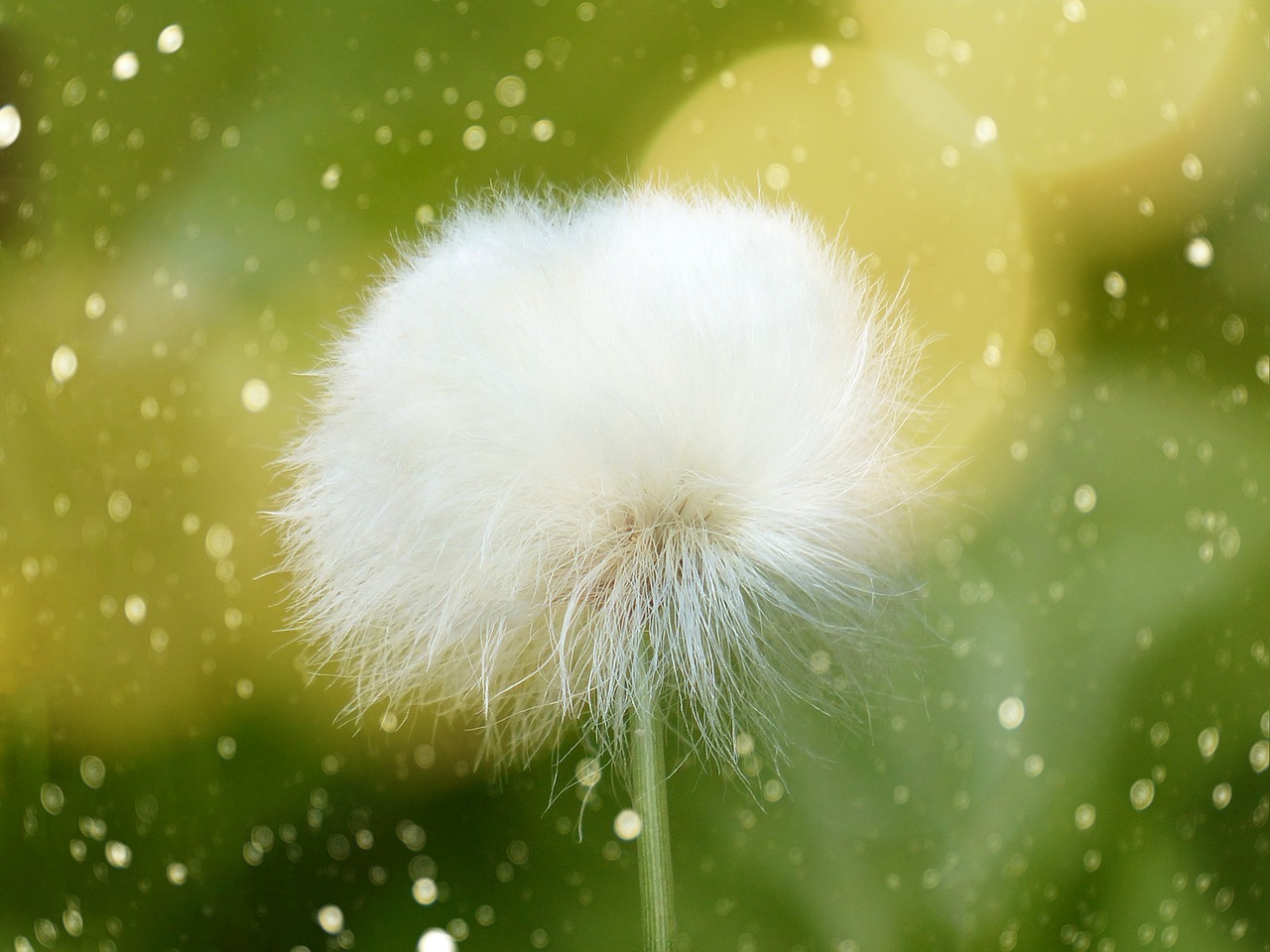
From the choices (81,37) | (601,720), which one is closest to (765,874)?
(601,720)

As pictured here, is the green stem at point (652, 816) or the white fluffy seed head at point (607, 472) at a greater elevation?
the white fluffy seed head at point (607, 472)

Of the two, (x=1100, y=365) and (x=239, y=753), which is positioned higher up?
(x=1100, y=365)

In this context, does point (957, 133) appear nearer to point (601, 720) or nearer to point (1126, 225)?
point (1126, 225)

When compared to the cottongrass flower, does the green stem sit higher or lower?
lower
